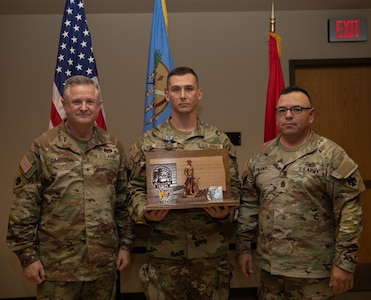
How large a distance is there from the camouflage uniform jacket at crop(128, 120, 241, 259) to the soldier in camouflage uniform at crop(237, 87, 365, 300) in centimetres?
24

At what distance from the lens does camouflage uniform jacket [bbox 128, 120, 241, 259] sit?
2176mm

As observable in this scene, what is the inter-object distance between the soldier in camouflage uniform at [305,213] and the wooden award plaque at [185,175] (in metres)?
0.25

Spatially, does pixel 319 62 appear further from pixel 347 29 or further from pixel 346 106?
pixel 346 106

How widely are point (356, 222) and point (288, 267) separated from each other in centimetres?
40

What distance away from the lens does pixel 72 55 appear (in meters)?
2.88

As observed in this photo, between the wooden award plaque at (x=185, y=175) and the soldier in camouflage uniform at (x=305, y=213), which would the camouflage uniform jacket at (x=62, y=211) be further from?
the soldier in camouflage uniform at (x=305, y=213)

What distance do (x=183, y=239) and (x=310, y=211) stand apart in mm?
685

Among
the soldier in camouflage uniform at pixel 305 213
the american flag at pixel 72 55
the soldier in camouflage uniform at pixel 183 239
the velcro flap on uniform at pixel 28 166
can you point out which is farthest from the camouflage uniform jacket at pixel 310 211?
the american flag at pixel 72 55

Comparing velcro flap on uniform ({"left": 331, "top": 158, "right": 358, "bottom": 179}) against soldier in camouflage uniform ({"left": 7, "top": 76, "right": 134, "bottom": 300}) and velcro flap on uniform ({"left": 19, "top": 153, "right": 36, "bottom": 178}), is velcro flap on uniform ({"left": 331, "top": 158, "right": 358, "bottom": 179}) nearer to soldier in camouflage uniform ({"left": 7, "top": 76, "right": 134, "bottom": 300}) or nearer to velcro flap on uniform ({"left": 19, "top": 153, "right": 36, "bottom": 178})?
soldier in camouflage uniform ({"left": 7, "top": 76, "right": 134, "bottom": 300})

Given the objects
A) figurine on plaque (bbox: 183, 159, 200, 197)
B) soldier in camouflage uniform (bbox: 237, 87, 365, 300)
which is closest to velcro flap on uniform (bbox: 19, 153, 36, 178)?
figurine on plaque (bbox: 183, 159, 200, 197)

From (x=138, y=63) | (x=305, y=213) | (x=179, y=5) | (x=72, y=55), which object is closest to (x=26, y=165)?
(x=72, y=55)

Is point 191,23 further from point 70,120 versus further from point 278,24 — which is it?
point 70,120

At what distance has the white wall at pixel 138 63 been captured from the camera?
13.3ft

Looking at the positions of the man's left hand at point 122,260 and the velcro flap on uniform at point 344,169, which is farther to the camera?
the man's left hand at point 122,260
